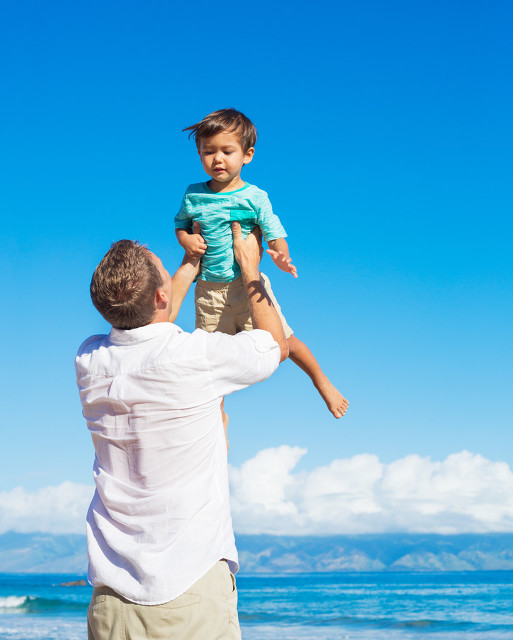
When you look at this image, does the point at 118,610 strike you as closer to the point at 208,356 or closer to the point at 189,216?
the point at 208,356

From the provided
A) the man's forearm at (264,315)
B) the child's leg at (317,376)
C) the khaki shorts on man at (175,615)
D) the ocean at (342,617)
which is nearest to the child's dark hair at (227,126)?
the man's forearm at (264,315)

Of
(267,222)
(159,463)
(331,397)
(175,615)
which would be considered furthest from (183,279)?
(175,615)

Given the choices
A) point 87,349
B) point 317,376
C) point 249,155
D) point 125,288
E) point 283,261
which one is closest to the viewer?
point 125,288


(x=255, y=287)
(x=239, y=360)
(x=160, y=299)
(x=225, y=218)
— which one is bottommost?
(x=239, y=360)

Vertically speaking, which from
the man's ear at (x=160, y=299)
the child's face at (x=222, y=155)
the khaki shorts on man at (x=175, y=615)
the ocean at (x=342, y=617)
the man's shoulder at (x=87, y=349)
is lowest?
the ocean at (x=342, y=617)

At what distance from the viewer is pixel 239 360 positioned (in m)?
2.90

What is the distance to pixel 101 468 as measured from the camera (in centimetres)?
292

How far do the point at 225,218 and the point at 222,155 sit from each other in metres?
0.38

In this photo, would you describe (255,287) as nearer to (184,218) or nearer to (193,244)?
(193,244)

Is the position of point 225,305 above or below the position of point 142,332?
above

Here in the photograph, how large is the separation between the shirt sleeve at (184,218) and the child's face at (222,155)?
270 mm

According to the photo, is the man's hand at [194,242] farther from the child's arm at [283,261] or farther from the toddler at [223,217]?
the child's arm at [283,261]

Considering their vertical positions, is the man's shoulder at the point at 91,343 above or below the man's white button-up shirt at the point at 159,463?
above

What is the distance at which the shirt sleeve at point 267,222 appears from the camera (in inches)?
179
